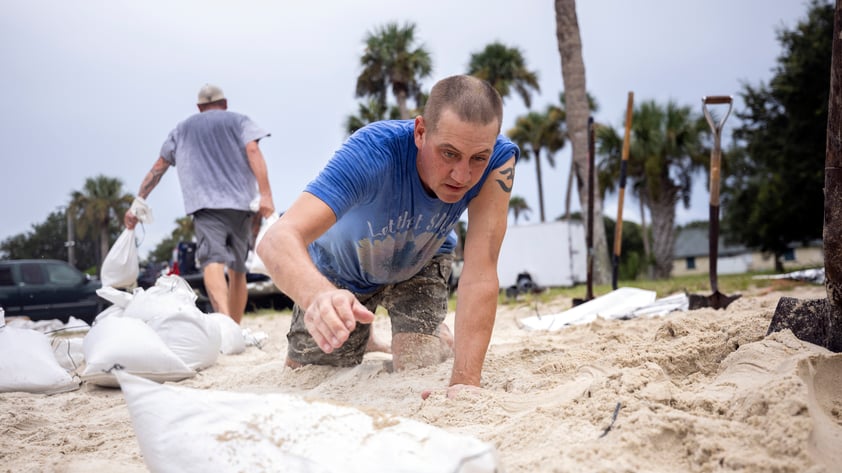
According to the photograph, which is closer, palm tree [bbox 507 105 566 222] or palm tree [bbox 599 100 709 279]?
palm tree [bbox 599 100 709 279]

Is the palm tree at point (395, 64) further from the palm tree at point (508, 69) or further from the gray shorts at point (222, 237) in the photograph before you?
the gray shorts at point (222, 237)

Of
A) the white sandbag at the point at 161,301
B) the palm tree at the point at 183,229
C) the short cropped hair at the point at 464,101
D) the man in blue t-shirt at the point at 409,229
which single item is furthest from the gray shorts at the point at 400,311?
the palm tree at the point at 183,229

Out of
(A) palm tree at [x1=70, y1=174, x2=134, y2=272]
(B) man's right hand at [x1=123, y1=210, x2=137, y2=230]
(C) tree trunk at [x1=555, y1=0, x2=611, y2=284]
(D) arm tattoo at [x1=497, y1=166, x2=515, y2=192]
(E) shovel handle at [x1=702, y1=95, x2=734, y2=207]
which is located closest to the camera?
(D) arm tattoo at [x1=497, y1=166, x2=515, y2=192]

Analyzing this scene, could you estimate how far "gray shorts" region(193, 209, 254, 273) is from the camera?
4.58m

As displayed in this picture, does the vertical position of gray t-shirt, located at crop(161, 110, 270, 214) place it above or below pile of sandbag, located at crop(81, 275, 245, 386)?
above

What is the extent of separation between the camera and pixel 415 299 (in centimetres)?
303

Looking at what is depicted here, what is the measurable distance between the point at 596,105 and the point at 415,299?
3304cm

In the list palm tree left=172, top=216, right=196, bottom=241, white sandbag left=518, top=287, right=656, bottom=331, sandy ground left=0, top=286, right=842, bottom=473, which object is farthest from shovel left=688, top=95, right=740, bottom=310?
palm tree left=172, top=216, right=196, bottom=241

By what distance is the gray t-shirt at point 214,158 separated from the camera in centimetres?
464

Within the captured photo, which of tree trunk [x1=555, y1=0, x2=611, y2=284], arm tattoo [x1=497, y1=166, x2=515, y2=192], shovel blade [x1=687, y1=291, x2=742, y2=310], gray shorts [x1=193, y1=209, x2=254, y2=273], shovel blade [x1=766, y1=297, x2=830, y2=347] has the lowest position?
shovel blade [x1=687, y1=291, x2=742, y2=310]

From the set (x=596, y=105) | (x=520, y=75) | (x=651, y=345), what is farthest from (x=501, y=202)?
(x=596, y=105)

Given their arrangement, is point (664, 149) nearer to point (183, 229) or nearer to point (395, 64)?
point (395, 64)

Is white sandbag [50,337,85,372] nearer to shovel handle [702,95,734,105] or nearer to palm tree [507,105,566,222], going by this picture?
shovel handle [702,95,734,105]

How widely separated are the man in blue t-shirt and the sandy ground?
270mm
